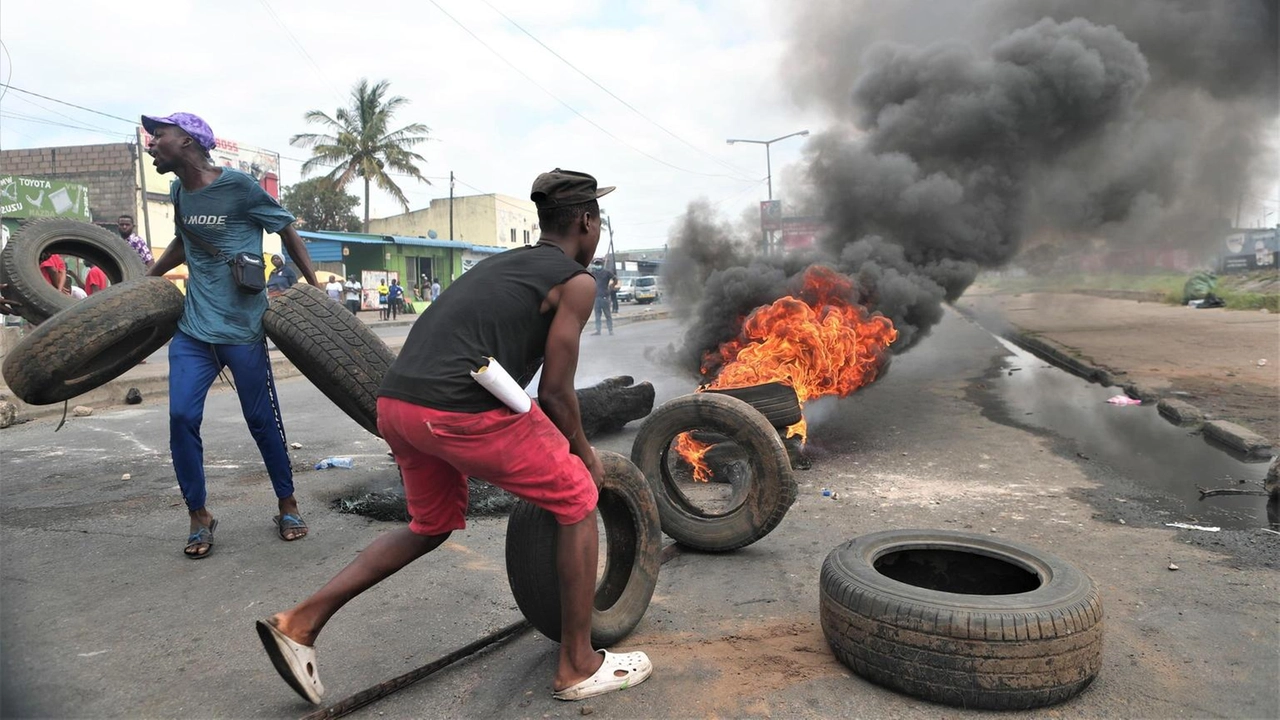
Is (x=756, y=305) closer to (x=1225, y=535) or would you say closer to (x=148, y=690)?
(x=1225, y=535)

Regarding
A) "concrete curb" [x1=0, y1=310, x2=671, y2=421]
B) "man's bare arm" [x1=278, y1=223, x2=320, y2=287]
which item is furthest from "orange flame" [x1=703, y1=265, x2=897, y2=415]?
"concrete curb" [x1=0, y1=310, x2=671, y2=421]

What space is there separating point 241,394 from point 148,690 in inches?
70.9

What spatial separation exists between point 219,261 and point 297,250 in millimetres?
424

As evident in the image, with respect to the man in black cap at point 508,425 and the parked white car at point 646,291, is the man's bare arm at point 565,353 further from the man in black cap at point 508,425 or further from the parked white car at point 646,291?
the parked white car at point 646,291

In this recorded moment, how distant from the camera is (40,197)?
944 inches

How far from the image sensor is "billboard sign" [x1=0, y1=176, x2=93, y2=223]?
23391 mm

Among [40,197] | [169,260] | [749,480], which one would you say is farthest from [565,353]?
[40,197]

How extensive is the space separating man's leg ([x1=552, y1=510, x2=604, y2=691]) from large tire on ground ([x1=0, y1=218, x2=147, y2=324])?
4604mm

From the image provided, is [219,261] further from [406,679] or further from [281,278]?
[281,278]

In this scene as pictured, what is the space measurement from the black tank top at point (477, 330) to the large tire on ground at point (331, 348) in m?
1.58

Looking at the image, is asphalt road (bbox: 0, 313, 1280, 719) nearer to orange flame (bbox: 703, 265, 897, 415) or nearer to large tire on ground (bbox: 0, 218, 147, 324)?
orange flame (bbox: 703, 265, 897, 415)

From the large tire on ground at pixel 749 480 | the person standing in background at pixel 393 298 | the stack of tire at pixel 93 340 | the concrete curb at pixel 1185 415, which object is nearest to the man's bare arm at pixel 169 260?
the stack of tire at pixel 93 340

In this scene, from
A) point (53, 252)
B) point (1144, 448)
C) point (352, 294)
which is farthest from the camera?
point (352, 294)

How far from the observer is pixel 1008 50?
1336 centimetres
